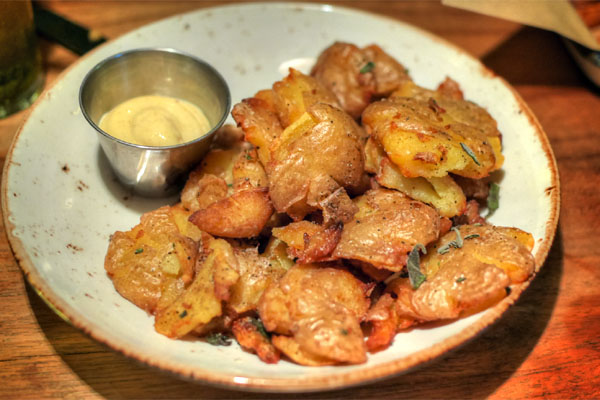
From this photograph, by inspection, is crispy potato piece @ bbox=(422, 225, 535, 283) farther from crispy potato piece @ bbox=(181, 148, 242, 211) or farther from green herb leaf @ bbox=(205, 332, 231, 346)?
crispy potato piece @ bbox=(181, 148, 242, 211)

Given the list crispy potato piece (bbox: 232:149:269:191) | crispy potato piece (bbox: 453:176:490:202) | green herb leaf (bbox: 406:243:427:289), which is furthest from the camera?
crispy potato piece (bbox: 453:176:490:202)

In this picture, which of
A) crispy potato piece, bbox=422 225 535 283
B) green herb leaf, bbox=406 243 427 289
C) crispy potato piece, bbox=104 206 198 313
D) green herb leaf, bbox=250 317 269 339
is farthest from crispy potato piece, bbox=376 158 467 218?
crispy potato piece, bbox=104 206 198 313

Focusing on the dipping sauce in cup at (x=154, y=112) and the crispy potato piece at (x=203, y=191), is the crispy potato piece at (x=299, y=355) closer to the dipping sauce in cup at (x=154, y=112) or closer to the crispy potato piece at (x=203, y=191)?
the crispy potato piece at (x=203, y=191)

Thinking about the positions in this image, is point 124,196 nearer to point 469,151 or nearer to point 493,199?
point 469,151

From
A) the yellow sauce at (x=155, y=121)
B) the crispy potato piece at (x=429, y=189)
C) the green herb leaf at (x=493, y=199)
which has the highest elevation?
the crispy potato piece at (x=429, y=189)

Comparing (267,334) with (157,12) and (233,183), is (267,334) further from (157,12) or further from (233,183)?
(157,12)

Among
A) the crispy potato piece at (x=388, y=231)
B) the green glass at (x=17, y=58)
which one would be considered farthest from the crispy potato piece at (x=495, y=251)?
the green glass at (x=17, y=58)
